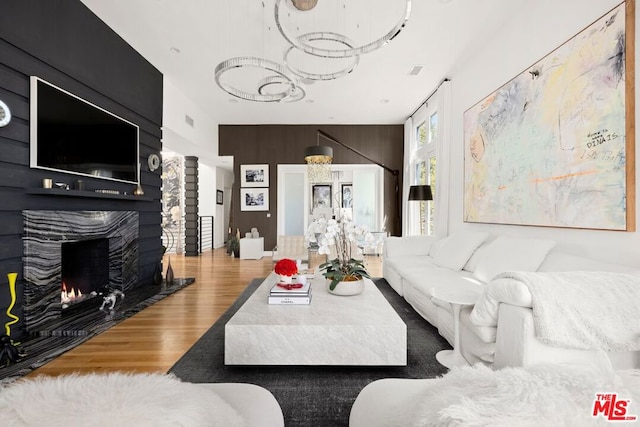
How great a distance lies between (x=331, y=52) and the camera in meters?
2.58

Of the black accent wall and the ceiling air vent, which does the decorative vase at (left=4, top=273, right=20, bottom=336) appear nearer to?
the black accent wall

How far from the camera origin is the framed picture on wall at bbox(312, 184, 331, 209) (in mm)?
7734

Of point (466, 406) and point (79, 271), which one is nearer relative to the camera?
point (466, 406)

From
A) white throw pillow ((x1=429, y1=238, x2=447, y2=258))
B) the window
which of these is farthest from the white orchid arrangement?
the window

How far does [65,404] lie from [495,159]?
387 cm

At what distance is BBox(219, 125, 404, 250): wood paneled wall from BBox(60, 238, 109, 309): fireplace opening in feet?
13.1

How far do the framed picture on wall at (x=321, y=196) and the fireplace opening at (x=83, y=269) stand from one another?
484 centimetres

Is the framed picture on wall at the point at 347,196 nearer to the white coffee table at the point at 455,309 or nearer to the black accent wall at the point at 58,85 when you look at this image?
the black accent wall at the point at 58,85

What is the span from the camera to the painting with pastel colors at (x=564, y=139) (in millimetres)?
2045

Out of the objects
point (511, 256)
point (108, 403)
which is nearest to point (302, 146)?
point (511, 256)

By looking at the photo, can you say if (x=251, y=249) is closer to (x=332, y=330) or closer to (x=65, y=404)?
(x=332, y=330)

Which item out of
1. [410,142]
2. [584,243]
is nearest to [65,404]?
[584,243]

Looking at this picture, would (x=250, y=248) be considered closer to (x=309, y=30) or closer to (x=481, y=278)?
(x=309, y=30)

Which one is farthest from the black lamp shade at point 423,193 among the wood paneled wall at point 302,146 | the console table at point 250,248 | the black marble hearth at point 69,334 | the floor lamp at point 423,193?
the black marble hearth at point 69,334
